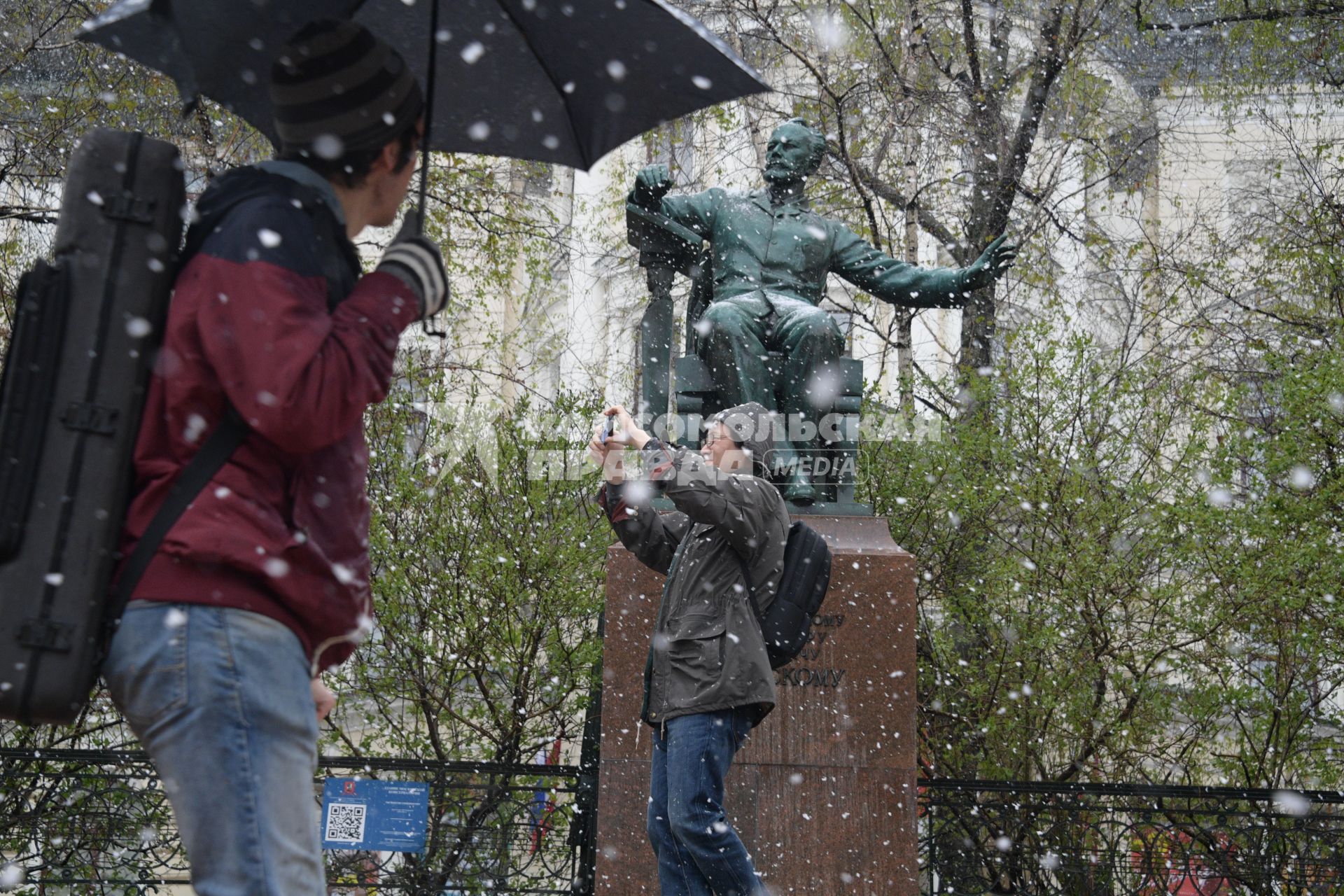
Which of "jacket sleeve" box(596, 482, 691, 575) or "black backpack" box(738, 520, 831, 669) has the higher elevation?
"jacket sleeve" box(596, 482, 691, 575)

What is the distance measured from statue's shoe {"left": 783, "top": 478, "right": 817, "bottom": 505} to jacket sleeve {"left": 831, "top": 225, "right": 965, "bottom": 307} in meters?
1.04

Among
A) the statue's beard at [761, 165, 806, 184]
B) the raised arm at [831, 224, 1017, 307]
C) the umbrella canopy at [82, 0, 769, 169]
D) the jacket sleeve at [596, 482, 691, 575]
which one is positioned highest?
the statue's beard at [761, 165, 806, 184]

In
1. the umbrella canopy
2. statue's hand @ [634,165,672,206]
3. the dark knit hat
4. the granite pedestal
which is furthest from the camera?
statue's hand @ [634,165,672,206]

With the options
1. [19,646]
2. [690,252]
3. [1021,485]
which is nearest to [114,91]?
[690,252]

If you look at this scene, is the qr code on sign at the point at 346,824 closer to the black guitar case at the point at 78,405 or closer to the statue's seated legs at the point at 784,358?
the statue's seated legs at the point at 784,358

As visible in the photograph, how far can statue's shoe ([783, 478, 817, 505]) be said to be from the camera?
18.0 feet

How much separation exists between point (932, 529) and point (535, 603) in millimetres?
2990

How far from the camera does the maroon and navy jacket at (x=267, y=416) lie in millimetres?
1584

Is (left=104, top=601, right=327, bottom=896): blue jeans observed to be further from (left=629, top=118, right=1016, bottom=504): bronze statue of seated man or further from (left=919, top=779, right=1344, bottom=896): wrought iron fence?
(left=919, top=779, right=1344, bottom=896): wrought iron fence

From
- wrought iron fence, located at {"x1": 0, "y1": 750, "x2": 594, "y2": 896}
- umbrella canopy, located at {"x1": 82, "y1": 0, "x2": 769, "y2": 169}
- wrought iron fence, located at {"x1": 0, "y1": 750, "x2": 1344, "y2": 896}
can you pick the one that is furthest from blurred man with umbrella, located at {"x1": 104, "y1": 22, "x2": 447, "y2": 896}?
wrought iron fence, located at {"x1": 0, "y1": 750, "x2": 594, "y2": 896}

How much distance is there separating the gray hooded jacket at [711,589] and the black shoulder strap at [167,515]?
2.04 meters

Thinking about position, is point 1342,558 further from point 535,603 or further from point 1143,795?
point 535,603

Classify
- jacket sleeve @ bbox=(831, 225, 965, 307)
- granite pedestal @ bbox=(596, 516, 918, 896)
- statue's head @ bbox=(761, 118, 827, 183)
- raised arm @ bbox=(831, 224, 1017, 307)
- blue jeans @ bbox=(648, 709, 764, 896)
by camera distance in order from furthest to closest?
statue's head @ bbox=(761, 118, 827, 183)
jacket sleeve @ bbox=(831, 225, 965, 307)
raised arm @ bbox=(831, 224, 1017, 307)
granite pedestal @ bbox=(596, 516, 918, 896)
blue jeans @ bbox=(648, 709, 764, 896)

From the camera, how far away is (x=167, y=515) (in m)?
1.58
